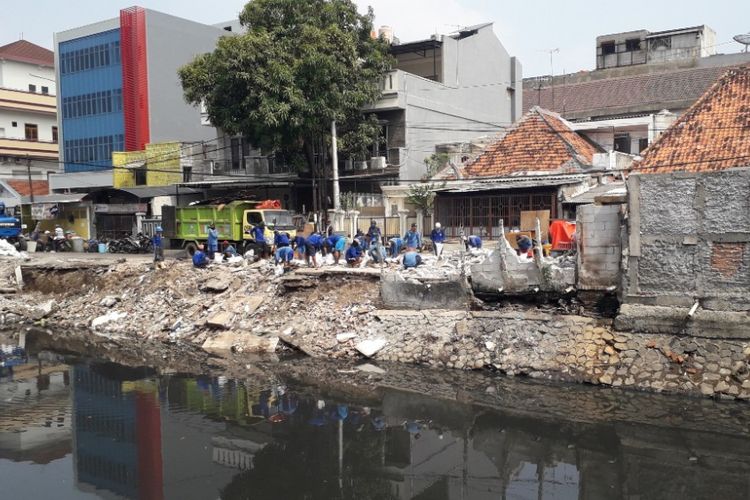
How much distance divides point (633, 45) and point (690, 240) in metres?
33.4

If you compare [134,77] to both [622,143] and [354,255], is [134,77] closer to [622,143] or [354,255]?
[354,255]

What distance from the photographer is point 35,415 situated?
12.9 m

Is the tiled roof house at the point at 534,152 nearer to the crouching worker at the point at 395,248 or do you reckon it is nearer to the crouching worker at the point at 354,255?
the crouching worker at the point at 395,248

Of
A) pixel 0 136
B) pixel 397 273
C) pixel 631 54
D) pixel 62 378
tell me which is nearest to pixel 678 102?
pixel 631 54

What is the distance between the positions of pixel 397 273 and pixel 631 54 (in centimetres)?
3251

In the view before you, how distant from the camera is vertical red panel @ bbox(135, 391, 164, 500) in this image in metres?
9.54

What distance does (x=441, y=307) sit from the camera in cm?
1566

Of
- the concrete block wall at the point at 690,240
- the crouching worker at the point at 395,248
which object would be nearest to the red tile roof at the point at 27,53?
the crouching worker at the point at 395,248

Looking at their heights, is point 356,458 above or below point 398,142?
below

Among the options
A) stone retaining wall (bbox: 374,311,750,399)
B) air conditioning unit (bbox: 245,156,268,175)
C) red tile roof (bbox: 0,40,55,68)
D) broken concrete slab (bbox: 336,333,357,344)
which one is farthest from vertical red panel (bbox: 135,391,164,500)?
red tile roof (bbox: 0,40,55,68)

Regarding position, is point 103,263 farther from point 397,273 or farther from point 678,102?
point 678,102

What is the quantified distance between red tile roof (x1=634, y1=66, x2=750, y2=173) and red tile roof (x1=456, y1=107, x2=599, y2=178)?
3.79 m

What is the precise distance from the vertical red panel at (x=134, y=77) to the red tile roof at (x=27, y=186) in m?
11.0

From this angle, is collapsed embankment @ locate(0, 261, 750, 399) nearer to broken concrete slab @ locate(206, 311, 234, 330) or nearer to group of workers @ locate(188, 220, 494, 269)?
broken concrete slab @ locate(206, 311, 234, 330)
